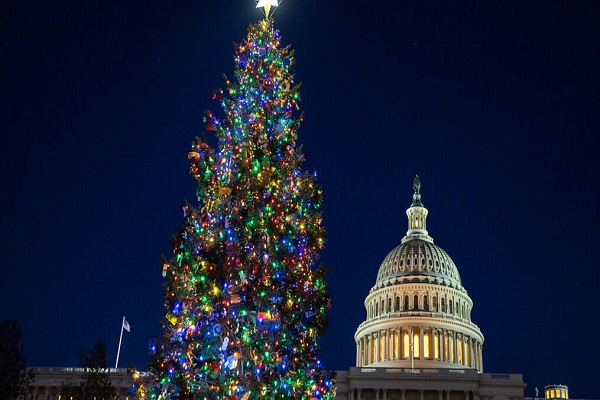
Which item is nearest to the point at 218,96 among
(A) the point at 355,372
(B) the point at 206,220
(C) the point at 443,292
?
→ (B) the point at 206,220

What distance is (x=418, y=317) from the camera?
94938mm

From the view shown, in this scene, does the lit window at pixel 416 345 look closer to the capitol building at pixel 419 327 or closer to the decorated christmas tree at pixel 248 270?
the capitol building at pixel 419 327

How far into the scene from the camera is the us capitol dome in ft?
306

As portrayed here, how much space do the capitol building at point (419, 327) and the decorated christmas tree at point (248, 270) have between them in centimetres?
5593

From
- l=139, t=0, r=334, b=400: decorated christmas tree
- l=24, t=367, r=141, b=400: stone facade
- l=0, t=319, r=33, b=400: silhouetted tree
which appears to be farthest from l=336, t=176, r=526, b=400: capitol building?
l=139, t=0, r=334, b=400: decorated christmas tree

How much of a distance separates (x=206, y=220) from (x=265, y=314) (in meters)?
3.32

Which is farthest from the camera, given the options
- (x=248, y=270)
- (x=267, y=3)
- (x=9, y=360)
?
(x=9, y=360)

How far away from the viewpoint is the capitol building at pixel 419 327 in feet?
246

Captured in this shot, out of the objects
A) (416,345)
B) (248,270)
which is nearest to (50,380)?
(416,345)

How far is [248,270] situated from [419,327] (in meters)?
77.9

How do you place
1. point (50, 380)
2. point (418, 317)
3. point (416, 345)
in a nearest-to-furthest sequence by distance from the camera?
point (50, 380) < point (416, 345) < point (418, 317)

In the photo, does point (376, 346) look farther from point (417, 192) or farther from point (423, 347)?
point (417, 192)

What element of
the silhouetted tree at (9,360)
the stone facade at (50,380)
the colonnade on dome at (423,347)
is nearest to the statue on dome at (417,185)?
the colonnade on dome at (423,347)

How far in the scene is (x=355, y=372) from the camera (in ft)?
246
